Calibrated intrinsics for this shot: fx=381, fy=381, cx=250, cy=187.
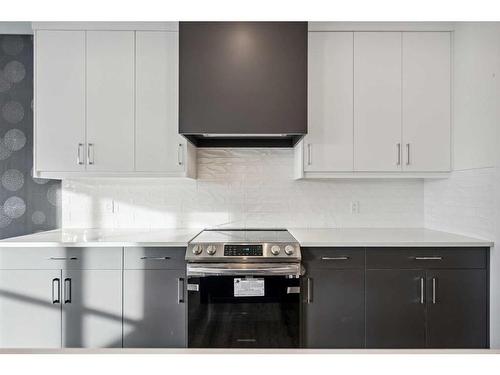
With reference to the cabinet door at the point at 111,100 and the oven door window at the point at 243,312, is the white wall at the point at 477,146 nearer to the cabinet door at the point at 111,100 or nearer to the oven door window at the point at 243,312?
the oven door window at the point at 243,312

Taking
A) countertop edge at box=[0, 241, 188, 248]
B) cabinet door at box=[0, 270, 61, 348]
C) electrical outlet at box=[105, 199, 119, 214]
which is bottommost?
cabinet door at box=[0, 270, 61, 348]

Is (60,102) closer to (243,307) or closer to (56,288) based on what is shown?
(56,288)

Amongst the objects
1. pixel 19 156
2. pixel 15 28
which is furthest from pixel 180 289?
pixel 15 28

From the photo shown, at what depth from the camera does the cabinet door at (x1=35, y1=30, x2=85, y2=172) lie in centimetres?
264

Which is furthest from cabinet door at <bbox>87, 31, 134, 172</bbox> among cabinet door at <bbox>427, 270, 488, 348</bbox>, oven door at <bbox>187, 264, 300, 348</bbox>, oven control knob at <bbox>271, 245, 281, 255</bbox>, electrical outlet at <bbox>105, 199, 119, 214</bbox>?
cabinet door at <bbox>427, 270, 488, 348</bbox>

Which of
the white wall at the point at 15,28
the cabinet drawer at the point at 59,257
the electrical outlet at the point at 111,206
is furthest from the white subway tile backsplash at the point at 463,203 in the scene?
the white wall at the point at 15,28

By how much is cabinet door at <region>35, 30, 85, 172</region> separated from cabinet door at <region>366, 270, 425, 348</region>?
6.95 ft

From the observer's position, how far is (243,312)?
225 cm

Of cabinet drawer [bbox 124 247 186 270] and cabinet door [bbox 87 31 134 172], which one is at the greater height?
cabinet door [bbox 87 31 134 172]

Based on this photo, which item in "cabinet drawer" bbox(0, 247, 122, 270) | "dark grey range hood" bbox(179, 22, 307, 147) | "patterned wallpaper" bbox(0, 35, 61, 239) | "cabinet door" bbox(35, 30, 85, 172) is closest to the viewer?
"cabinet drawer" bbox(0, 247, 122, 270)

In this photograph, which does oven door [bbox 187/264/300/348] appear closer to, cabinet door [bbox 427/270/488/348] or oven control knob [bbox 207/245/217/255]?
oven control knob [bbox 207/245/217/255]
